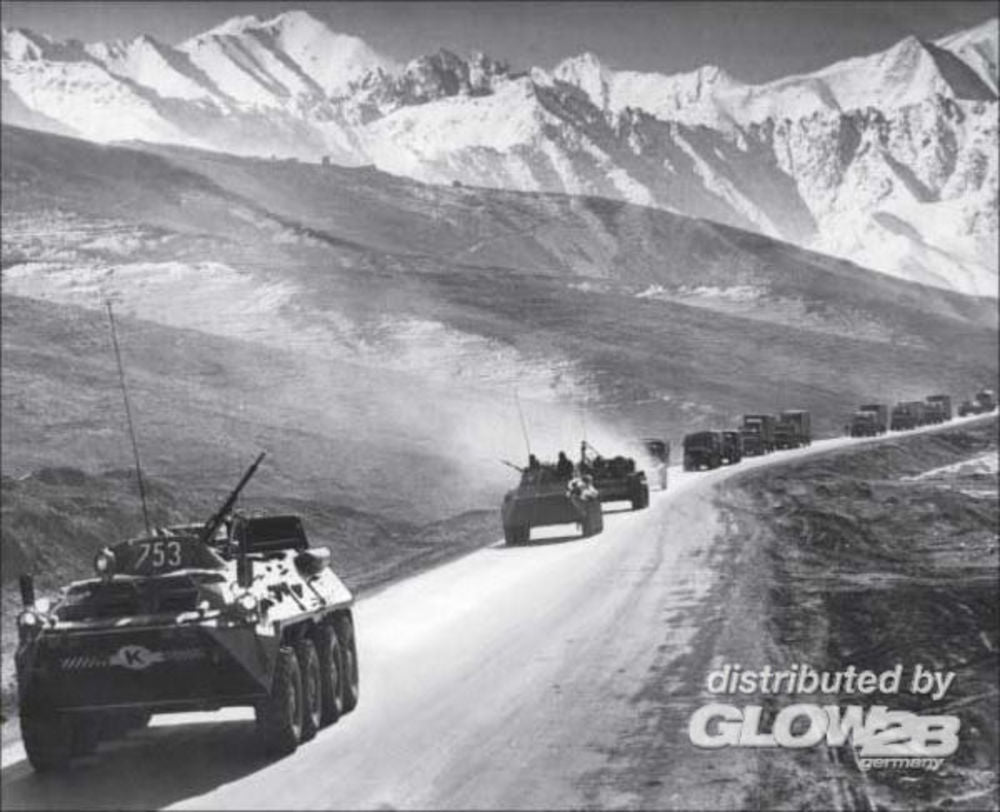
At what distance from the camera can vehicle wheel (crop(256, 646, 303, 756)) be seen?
13.5 metres

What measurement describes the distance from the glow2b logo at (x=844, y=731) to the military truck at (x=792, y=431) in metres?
68.8

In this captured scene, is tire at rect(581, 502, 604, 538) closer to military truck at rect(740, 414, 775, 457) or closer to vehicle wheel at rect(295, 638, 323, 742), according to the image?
vehicle wheel at rect(295, 638, 323, 742)

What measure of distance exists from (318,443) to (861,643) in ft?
148

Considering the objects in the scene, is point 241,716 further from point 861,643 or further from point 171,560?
point 861,643

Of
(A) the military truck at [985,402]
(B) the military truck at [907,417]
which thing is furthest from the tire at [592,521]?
(A) the military truck at [985,402]

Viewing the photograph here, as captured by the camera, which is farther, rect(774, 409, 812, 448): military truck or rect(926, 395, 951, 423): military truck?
rect(926, 395, 951, 423): military truck

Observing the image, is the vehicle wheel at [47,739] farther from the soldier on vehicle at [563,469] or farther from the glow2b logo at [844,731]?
the soldier on vehicle at [563,469]

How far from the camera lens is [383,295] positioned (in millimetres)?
132250

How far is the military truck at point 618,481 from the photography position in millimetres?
45062

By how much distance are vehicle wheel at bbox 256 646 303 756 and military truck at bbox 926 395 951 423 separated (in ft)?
320

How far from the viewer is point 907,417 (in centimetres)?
10131

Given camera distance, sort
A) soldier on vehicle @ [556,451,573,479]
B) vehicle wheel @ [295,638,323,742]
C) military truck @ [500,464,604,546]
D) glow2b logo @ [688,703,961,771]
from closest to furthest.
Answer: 1. vehicle wheel @ [295,638,323,742]
2. glow2b logo @ [688,703,961,771]
3. military truck @ [500,464,604,546]
4. soldier on vehicle @ [556,451,573,479]

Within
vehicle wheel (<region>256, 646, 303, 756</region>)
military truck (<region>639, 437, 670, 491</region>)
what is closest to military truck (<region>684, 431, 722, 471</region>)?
military truck (<region>639, 437, 670, 491</region>)

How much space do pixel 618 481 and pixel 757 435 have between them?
37469 mm
